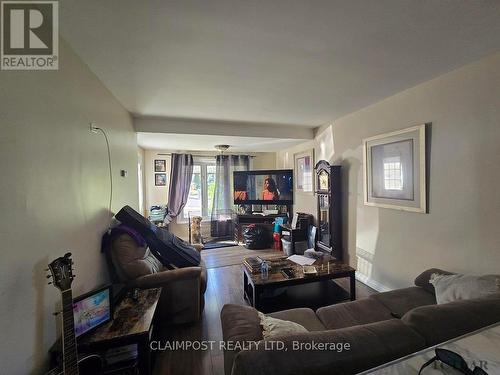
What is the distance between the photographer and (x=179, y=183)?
17.1ft

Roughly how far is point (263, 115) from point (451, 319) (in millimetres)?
2773

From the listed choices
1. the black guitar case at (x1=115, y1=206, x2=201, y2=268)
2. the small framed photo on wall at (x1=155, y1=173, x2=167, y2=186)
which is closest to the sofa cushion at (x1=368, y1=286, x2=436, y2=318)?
the black guitar case at (x1=115, y1=206, x2=201, y2=268)

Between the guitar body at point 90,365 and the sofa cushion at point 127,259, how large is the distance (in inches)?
29.8

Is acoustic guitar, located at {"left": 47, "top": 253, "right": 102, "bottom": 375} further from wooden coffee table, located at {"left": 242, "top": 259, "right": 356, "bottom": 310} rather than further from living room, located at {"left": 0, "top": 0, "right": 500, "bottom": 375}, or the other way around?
wooden coffee table, located at {"left": 242, "top": 259, "right": 356, "bottom": 310}

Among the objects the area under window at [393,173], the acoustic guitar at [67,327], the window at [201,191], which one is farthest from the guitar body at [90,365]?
the window at [201,191]

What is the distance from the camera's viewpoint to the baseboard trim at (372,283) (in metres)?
2.66

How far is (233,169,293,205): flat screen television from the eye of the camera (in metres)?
4.92

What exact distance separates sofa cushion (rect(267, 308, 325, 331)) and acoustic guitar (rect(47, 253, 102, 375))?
1133 mm

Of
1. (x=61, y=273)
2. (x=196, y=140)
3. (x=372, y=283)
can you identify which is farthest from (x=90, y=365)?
(x=196, y=140)

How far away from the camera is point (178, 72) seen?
189 cm

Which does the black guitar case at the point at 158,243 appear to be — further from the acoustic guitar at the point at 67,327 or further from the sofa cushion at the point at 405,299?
the sofa cushion at the point at 405,299

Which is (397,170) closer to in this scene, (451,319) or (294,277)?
(294,277)

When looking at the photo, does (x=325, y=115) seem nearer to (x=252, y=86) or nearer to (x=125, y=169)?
(x=252, y=86)

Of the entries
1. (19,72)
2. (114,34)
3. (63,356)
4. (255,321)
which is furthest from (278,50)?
(63,356)
